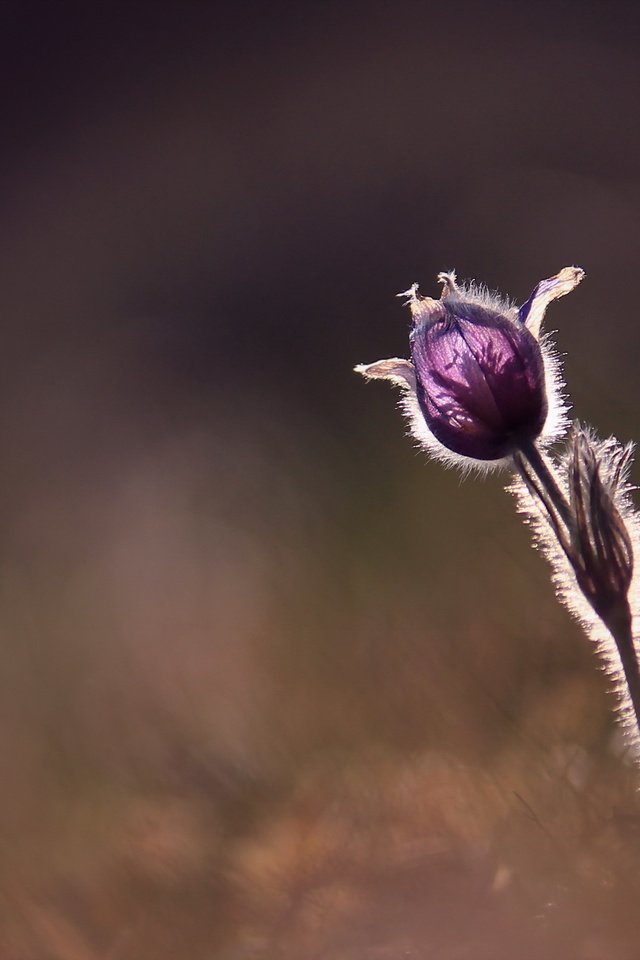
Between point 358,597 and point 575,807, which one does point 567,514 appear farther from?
point 358,597

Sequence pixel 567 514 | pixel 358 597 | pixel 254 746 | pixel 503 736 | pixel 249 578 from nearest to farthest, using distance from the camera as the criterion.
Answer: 1. pixel 567 514
2. pixel 503 736
3. pixel 254 746
4. pixel 358 597
5. pixel 249 578

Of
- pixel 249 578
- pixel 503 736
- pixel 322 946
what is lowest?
pixel 322 946

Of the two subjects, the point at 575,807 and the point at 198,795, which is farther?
the point at 198,795

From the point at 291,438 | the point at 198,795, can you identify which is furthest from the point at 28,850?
the point at 291,438

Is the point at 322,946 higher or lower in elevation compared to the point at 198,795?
lower

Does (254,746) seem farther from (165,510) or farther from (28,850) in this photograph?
(165,510)

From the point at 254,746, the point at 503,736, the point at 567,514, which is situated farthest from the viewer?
the point at 254,746
